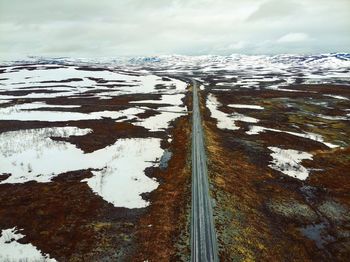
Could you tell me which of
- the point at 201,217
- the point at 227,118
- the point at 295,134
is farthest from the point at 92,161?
the point at 227,118

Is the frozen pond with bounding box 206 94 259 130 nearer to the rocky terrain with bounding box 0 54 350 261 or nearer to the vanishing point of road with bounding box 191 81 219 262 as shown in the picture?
the rocky terrain with bounding box 0 54 350 261

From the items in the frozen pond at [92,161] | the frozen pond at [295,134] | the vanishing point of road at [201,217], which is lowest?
the frozen pond at [295,134]

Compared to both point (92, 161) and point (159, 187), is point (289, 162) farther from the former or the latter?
point (92, 161)

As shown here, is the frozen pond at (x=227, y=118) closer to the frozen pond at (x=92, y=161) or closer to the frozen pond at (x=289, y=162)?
the frozen pond at (x=289, y=162)

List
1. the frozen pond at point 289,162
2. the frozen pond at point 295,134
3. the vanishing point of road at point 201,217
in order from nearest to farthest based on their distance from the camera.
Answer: the vanishing point of road at point 201,217 → the frozen pond at point 289,162 → the frozen pond at point 295,134

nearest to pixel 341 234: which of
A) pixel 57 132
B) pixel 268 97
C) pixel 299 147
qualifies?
pixel 299 147

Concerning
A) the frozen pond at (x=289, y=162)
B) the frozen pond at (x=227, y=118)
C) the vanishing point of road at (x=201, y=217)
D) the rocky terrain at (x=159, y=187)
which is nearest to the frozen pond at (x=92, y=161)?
the rocky terrain at (x=159, y=187)

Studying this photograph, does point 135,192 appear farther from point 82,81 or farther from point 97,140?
point 82,81

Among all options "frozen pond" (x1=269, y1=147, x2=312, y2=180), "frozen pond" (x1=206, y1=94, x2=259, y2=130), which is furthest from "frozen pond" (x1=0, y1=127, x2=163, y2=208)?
"frozen pond" (x1=206, y1=94, x2=259, y2=130)

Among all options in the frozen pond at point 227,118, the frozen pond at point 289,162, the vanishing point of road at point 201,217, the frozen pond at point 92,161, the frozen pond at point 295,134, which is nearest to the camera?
the vanishing point of road at point 201,217
